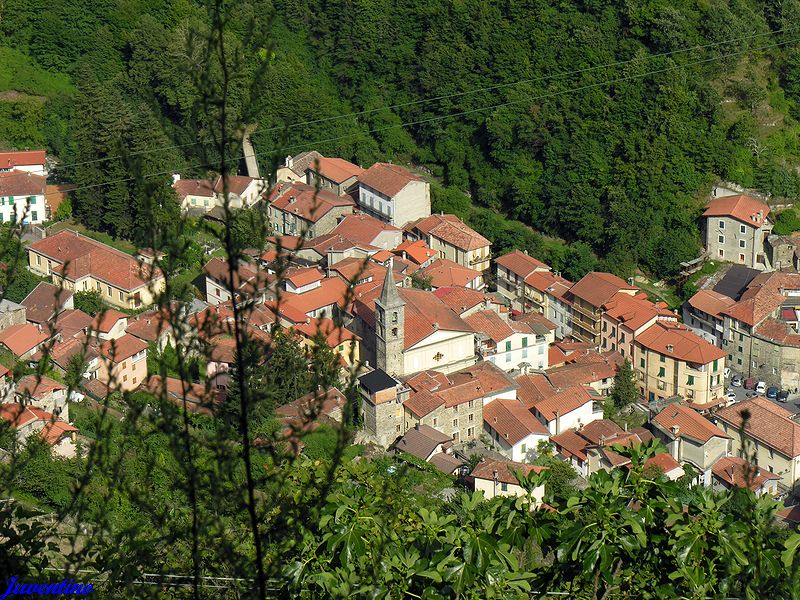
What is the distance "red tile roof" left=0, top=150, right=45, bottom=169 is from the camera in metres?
24.1

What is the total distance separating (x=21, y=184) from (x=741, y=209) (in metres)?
14.4

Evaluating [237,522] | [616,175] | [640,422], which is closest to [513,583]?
[237,522]

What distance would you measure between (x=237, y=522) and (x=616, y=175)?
20453mm

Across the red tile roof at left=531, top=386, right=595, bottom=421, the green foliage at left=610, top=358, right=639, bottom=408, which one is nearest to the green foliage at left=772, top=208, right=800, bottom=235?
the green foliage at left=610, top=358, right=639, bottom=408

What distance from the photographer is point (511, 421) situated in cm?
1825

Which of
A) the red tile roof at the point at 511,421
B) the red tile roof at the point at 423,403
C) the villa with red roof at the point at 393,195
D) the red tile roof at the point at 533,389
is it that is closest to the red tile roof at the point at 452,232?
the villa with red roof at the point at 393,195

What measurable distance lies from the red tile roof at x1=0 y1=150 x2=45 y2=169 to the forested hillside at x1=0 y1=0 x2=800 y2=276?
0.68 m

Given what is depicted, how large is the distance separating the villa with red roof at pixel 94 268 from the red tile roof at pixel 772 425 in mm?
10082

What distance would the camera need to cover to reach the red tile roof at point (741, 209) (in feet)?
78.0

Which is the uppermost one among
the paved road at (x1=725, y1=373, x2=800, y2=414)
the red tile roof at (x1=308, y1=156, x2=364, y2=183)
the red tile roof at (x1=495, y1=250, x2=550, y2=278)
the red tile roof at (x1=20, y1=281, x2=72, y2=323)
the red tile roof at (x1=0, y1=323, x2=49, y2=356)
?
the red tile roof at (x1=308, y1=156, x2=364, y2=183)

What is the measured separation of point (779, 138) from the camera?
2578 cm

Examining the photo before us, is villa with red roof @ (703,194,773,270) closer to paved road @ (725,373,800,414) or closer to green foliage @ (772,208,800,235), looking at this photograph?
green foliage @ (772,208,800,235)

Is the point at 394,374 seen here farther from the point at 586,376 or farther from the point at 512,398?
the point at 586,376

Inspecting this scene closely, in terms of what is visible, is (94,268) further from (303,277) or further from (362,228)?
(362,228)
